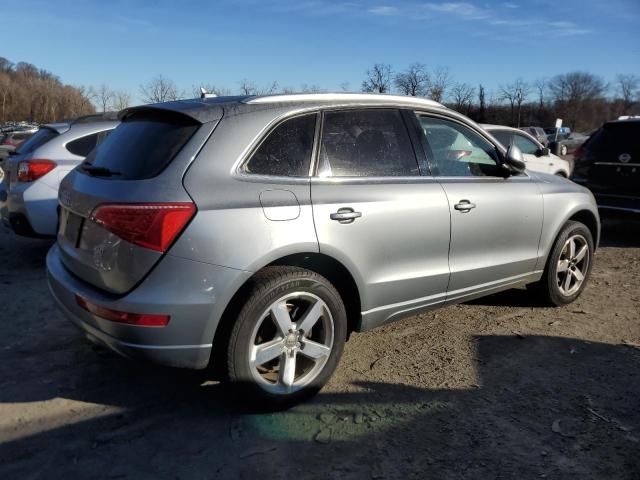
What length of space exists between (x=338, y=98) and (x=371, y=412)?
1.91 meters

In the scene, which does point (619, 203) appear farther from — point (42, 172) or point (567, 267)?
point (42, 172)

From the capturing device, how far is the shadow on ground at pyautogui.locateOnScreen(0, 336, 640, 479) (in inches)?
104

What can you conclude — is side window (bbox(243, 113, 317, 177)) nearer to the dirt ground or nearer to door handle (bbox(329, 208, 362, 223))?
door handle (bbox(329, 208, 362, 223))

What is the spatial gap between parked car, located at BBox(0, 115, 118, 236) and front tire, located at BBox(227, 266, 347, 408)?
12.6 feet

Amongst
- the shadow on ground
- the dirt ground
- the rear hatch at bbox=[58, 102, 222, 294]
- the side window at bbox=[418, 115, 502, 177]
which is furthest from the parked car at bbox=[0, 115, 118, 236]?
the side window at bbox=[418, 115, 502, 177]

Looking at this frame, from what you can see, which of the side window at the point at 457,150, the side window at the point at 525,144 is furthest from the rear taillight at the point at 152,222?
the side window at the point at 525,144

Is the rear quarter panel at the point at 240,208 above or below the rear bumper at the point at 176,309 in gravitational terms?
above

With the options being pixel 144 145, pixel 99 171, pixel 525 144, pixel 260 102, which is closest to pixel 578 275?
pixel 260 102

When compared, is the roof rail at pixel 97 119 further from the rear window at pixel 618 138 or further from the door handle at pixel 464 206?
the rear window at pixel 618 138

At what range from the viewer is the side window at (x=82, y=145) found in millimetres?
6188

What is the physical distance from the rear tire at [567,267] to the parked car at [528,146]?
5.37 meters

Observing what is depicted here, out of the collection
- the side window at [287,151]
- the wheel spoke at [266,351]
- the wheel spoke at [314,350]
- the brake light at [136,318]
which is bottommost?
the wheel spoke at [314,350]

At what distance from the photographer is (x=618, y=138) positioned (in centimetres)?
777

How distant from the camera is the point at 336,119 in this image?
135 inches
